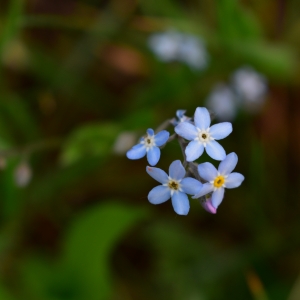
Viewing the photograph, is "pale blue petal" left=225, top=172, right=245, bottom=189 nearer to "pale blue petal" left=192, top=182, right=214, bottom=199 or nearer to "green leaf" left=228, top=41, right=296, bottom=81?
"pale blue petal" left=192, top=182, right=214, bottom=199

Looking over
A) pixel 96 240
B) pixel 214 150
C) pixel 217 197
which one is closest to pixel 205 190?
pixel 217 197

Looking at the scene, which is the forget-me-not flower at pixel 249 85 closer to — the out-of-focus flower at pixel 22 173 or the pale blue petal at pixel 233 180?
the out-of-focus flower at pixel 22 173

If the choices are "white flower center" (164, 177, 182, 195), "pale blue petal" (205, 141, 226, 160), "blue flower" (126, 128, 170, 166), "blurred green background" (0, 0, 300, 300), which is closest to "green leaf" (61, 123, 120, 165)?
"blurred green background" (0, 0, 300, 300)

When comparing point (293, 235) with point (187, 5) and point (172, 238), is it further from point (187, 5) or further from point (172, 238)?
point (187, 5)

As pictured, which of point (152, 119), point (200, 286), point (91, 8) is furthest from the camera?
point (91, 8)

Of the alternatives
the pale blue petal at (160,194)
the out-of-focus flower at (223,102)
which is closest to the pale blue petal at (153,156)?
the pale blue petal at (160,194)

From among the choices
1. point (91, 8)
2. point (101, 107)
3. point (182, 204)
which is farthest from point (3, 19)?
point (182, 204)
